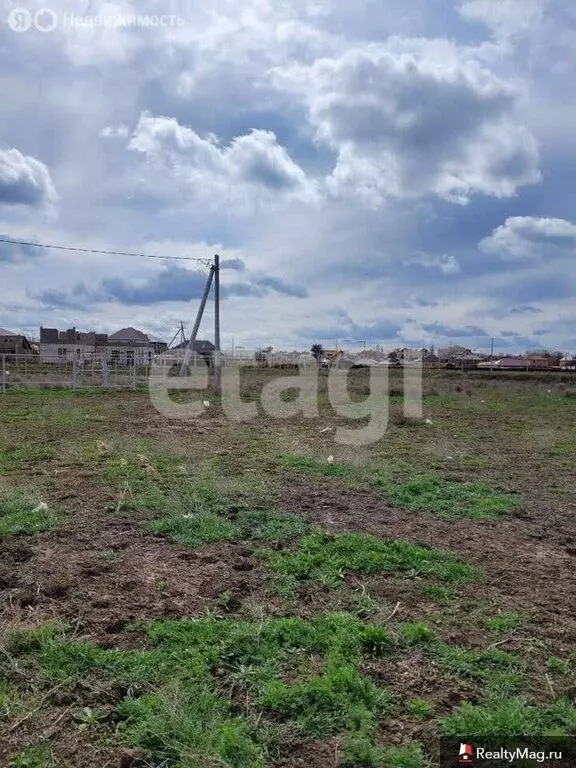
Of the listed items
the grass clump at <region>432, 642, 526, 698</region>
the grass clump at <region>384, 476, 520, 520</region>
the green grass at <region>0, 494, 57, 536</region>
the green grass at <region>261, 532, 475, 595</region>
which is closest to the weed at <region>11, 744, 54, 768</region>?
the green grass at <region>261, 532, 475, 595</region>

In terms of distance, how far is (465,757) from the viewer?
1899 millimetres

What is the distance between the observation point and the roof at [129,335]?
6238cm

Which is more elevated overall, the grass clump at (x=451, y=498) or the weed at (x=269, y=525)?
the weed at (x=269, y=525)

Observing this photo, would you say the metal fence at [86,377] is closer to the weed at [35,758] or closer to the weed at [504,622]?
the weed at [35,758]

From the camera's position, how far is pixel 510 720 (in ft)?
6.68

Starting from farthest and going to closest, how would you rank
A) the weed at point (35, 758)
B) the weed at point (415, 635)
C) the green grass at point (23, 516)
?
the green grass at point (23, 516) < the weed at point (415, 635) < the weed at point (35, 758)

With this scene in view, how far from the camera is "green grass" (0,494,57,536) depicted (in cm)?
412

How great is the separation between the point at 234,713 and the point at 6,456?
6.31 meters

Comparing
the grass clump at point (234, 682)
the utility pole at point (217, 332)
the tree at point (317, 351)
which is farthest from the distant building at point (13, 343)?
the grass clump at point (234, 682)

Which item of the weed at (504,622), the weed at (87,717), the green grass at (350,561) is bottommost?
the weed at (87,717)

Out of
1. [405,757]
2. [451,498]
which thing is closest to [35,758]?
[405,757]

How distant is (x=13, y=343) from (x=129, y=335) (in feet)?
42.4

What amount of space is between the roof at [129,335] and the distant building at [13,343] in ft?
29.1

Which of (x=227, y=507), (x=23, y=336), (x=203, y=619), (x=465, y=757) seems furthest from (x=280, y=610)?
(x=23, y=336)
